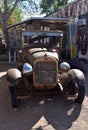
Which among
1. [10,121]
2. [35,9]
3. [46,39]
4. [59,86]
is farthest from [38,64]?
[35,9]

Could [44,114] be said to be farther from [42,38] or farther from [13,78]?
[42,38]

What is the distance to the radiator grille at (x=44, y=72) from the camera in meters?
7.82

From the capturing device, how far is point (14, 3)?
20.4 m

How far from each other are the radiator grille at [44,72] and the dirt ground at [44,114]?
716 mm

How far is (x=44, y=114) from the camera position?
24.5 feet

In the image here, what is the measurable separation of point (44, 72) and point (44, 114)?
44.8 inches

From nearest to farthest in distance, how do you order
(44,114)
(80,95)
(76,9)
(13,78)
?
1. (44,114)
2. (13,78)
3. (80,95)
4. (76,9)

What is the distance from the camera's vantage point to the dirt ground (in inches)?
268

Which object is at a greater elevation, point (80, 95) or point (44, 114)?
point (80, 95)

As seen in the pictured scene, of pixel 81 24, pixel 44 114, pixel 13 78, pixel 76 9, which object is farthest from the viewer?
pixel 76 9

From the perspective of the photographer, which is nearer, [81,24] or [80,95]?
[80,95]

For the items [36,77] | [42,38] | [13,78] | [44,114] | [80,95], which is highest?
[42,38]

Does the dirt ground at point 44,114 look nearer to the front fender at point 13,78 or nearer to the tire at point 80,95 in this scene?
the tire at point 80,95

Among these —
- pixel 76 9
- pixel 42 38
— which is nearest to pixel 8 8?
pixel 76 9
